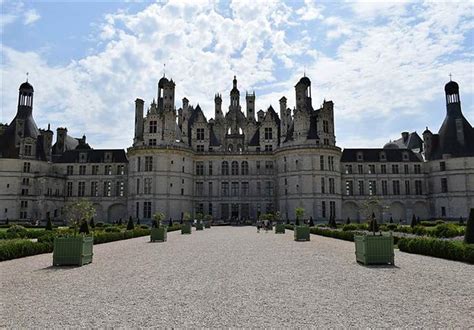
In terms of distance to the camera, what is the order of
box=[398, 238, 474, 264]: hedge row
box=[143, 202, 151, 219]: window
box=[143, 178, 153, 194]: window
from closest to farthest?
box=[398, 238, 474, 264]: hedge row → box=[143, 202, 151, 219]: window → box=[143, 178, 153, 194]: window

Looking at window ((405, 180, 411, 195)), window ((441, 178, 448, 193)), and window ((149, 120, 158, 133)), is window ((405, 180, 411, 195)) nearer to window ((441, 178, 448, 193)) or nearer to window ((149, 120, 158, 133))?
window ((441, 178, 448, 193))

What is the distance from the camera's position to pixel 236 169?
63500 millimetres

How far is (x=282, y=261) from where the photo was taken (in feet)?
51.1

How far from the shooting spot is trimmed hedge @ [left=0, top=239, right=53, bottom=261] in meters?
16.0

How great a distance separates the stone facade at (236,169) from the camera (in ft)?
185

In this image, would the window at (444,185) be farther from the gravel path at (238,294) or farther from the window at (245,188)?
the gravel path at (238,294)

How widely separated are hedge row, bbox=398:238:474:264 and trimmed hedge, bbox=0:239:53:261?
17.3m

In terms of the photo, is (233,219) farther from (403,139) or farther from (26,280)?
(26,280)

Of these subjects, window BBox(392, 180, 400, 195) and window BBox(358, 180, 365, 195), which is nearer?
window BBox(392, 180, 400, 195)

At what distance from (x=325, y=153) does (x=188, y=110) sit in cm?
2789

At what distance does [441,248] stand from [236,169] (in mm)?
48241

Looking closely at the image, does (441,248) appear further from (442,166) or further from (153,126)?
(442,166)

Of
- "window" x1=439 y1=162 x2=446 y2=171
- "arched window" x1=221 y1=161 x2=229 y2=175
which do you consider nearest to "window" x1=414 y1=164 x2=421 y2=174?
"window" x1=439 y1=162 x2=446 y2=171

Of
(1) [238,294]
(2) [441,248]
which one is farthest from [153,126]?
(1) [238,294]
